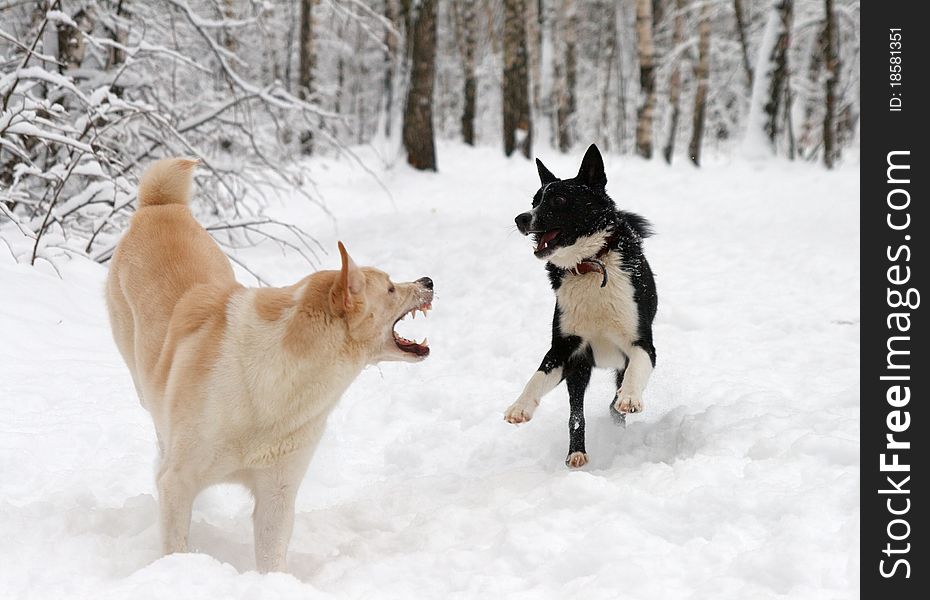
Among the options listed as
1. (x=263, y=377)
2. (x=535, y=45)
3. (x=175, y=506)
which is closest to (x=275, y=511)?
(x=175, y=506)

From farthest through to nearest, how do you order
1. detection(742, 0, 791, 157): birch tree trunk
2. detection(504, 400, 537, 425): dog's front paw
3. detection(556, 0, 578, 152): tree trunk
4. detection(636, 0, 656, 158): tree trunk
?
detection(556, 0, 578, 152): tree trunk < detection(636, 0, 656, 158): tree trunk < detection(742, 0, 791, 157): birch tree trunk < detection(504, 400, 537, 425): dog's front paw

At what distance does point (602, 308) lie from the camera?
4.17m

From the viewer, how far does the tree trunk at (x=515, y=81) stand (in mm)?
14844

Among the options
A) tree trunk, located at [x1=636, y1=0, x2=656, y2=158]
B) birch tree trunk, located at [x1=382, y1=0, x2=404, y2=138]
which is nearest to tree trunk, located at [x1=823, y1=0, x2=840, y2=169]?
Answer: tree trunk, located at [x1=636, y1=0, x2=656, y2=158]

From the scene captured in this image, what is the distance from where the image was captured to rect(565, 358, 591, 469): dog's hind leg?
13.7 feet

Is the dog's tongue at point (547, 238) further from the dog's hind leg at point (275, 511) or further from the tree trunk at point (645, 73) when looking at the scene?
the tree trunk at point (645, 73)

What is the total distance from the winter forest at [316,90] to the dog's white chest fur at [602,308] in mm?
3292

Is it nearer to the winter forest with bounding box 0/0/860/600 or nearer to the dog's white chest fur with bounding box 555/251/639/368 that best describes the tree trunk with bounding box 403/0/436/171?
the winter forest with bounding box 0/0/860/600

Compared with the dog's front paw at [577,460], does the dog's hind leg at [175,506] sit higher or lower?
higher

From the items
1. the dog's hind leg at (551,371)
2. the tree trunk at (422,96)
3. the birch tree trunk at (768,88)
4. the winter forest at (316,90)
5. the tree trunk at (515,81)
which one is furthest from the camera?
the tree trunk at (515,81)

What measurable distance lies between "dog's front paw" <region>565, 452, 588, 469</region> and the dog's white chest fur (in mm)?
587
